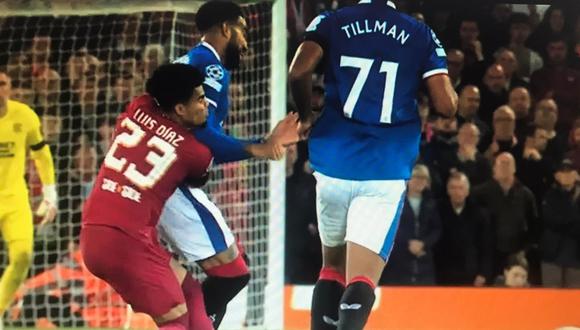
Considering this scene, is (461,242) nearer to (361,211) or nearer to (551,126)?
(551,126)

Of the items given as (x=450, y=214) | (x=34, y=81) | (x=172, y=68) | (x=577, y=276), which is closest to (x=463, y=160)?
(x=450, y=214)

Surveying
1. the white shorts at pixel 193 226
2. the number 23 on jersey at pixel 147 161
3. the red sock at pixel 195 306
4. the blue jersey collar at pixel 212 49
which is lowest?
the red sock at pixel 195 306

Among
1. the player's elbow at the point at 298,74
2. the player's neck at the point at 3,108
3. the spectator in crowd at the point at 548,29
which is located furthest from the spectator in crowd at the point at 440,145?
the player's elbow at the point at 298,74

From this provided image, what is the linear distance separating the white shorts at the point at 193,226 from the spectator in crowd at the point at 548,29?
378 cm

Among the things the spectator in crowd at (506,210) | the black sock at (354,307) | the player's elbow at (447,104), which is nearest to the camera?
the black sock at (354,307)

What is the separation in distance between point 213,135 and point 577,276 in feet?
11.2

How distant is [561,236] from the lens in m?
5.81

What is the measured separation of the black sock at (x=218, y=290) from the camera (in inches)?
133

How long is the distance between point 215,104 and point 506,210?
2.99 m

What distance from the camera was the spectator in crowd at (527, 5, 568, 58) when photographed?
639cm

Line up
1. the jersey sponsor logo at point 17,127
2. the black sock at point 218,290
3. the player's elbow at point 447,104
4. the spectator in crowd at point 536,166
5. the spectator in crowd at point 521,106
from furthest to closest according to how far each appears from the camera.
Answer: the spectator in crowd at point 521,106 < the spectator in crowd at point 536,166 < the jersey sponsor logo at point 17,127 < the black sock at point 218,290 < the player's elbow at point 447,104

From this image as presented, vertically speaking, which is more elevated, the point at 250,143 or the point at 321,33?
the point at 321,33

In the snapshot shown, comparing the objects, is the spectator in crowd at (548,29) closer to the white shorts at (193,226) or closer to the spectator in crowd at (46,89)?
the spectator in crowd at (46,89)

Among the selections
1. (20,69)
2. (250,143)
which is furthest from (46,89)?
(250,143)
